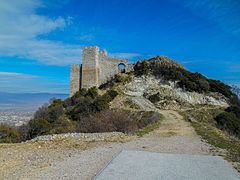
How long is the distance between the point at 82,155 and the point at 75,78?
108ft

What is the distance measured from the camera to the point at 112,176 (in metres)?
6.12

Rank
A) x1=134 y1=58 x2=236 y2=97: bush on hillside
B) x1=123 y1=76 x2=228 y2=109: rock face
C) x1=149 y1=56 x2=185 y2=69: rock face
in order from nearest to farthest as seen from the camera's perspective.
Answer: x1=123 y1=76 x2=228 y2=109: rock face < x1=134 y1=58 x2=236 y2=97: bush on hillside < x1=149 y1=56 x2=185 y2=69: rock face

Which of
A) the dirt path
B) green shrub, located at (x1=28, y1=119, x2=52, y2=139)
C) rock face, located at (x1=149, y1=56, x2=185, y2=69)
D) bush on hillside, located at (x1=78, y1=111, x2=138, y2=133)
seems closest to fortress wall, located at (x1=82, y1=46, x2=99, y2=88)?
rock face, located at (x1=149, y1=56, x2=185, y2=69)

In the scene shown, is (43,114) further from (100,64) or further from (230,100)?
(230,100)

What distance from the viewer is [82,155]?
28.2ft

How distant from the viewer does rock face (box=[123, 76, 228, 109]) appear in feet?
109

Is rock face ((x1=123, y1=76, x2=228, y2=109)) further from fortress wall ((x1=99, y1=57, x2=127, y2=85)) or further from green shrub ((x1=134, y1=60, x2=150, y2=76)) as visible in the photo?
fortress wall ((x1=99, y1=57, x2=127, y2=85))

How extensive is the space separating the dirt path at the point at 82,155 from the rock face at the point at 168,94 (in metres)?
20.2

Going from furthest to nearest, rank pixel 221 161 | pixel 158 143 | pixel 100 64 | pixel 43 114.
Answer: pixel 100 64
pixel 43 114
pixel 158 143
pixel 221 161

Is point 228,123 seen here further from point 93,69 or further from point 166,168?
point 93,69

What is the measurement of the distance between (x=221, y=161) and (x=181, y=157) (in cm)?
108

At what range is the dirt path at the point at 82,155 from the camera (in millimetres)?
6558

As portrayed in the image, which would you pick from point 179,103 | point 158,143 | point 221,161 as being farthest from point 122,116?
point 179,103

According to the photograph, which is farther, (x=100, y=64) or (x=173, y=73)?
(x=100, y=64)
